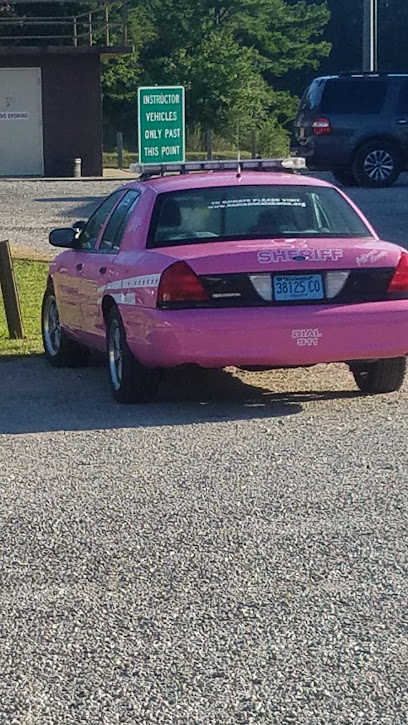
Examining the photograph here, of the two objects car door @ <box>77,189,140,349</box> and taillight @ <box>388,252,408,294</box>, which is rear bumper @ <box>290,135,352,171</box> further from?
taillight @ <box>388,252,408,294</box>

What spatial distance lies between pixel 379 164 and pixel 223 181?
1842cm

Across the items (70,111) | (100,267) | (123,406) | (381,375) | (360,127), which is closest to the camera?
(123,406)

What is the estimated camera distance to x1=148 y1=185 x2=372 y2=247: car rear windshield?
28.8 ft

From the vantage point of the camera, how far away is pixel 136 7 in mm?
63625

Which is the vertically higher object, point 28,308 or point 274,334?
point 274,334

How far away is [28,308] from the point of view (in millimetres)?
14438


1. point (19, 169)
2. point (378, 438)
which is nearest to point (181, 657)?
point (378, 438)

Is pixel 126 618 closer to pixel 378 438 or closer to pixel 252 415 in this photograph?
pixel 378 438

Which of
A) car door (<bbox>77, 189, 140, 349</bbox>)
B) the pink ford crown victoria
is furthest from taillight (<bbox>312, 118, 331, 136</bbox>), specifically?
the pink ford crown victoria

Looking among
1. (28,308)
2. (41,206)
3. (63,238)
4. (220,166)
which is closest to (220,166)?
(220,166)

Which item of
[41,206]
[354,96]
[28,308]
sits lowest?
[41,206]

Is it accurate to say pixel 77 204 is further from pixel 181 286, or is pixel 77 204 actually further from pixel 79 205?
pixel 181 286

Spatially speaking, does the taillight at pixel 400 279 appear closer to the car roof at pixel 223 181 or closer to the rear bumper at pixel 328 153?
the car roof at pixel 223 181

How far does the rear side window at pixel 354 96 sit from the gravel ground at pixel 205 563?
18.8m
